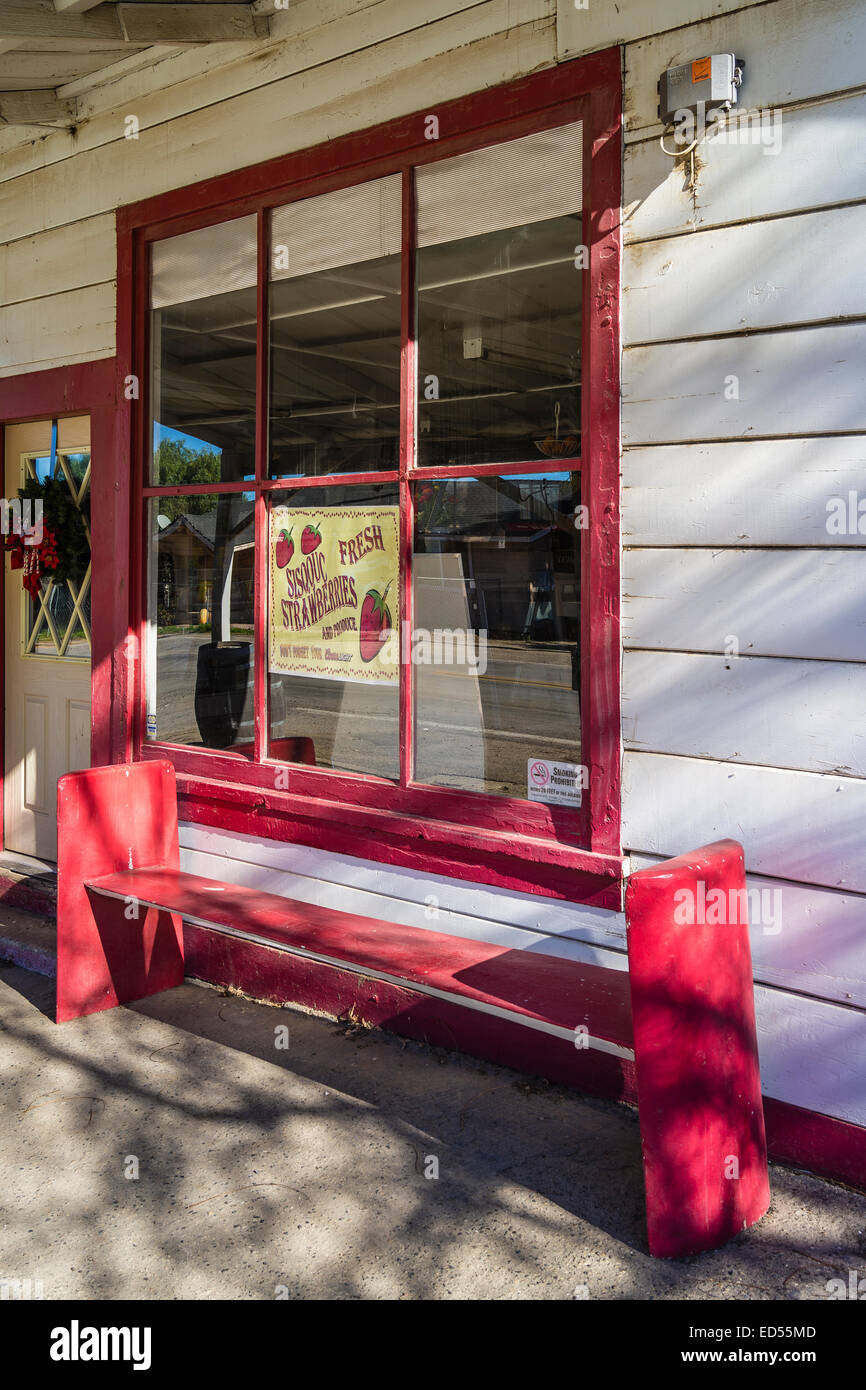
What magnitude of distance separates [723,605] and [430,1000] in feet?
5.66

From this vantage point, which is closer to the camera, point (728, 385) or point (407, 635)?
point (728, 385)

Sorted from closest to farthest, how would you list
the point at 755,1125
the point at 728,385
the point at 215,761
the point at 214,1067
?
1. the point at 755,1125
2. the point at 728,385
3. the point at 214,1067
4. the point at 215,761

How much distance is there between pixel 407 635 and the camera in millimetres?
3906

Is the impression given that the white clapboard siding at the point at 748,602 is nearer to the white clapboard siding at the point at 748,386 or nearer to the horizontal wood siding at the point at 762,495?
the horizontal wood siding at the point at 762,495

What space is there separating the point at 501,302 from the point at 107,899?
264 centimetres

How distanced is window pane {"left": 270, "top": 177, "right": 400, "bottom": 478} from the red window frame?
0.06 metres

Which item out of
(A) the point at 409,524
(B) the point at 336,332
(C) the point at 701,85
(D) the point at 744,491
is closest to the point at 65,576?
(B) the point at 336,332

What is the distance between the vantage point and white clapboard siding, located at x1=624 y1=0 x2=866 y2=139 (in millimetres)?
2801

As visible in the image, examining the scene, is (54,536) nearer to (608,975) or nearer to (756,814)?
(608,975)

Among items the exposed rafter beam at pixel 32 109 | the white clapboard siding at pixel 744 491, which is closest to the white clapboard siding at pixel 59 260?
the exposed rafter beam at pixel 32 109

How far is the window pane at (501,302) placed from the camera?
345cm

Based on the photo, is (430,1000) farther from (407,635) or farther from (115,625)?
(115,625)

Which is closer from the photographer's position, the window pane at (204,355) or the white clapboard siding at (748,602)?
the white clapboard siding at (748,602)
